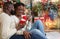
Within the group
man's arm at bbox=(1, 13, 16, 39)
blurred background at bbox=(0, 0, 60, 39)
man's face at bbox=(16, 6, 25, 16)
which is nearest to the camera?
man's arm at bbox=(1, 13, 16, 39)

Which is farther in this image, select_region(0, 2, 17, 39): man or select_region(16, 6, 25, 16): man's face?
select_region(16, 6, 25, 16): man's face

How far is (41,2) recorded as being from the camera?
3633 mm

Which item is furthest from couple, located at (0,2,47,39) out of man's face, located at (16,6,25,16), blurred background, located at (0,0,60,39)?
blurred background, located at (0,0,60,39)

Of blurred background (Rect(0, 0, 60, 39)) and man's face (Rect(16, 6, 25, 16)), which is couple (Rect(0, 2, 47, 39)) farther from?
blurred background (Rect(0, 0, 60, 39))

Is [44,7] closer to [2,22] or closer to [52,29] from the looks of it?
[52,29]

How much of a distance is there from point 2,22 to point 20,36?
1.01 feet

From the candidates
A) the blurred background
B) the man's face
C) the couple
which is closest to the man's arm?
the couple

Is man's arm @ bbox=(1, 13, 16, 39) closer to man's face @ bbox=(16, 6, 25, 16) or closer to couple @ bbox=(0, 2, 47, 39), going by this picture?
couple @ bbox=(0, 2, 47, 39)

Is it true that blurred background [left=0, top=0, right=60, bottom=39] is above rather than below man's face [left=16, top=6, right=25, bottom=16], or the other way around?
below

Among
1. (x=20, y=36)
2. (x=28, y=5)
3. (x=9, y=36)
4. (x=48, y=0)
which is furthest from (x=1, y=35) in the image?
(x=48, y=0)

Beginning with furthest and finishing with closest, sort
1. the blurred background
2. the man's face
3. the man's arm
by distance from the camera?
the blurred background → the man's face → the man's arm

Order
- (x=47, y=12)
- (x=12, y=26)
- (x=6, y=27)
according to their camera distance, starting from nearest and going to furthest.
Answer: (x=6, y=27) < (x=12, y=26) < (x=47, y=12)

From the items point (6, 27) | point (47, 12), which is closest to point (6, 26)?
point (6, 27)

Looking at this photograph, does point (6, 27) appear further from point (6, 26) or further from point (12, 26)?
point (12, 26)
